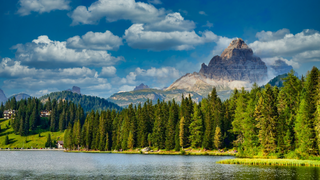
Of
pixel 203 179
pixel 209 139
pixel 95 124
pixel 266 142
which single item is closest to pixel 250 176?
pixel 203 179

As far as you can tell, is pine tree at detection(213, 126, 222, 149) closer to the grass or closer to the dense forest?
the dense forest

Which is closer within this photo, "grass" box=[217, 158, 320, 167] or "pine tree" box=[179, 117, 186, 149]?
"grass" box=[217, 158, 320, 167]

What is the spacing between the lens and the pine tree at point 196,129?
142 m

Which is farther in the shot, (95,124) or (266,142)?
(95,124)

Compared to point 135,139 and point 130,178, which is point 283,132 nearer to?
point 130,178

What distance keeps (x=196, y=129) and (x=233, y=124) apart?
1008 inches

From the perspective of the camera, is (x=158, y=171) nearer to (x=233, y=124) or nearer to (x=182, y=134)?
(x=233, y=124)

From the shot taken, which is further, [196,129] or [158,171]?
[196,129]

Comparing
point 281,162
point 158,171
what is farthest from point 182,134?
point 158,171

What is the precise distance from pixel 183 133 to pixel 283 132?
197 ft

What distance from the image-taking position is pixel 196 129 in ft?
474

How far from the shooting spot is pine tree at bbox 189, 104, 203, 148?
142 meters

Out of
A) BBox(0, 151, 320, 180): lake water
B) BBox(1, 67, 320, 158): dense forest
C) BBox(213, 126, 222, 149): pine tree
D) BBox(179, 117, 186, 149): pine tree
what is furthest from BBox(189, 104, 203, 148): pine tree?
BBox(0, 151, 320, 180): lake water

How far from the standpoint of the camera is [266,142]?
314ft
